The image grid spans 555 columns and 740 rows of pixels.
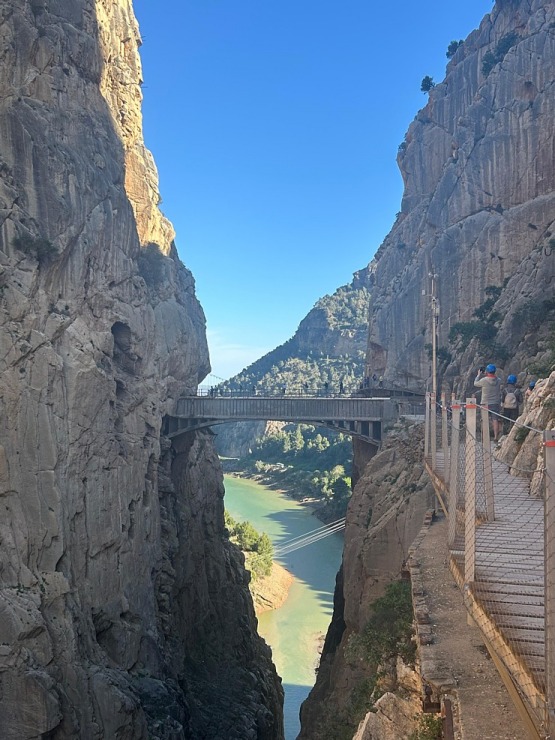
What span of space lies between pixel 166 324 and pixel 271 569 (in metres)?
26.4

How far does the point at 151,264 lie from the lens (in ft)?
105

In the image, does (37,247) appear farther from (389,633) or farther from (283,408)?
(389,633)

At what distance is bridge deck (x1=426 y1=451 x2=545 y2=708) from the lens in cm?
418

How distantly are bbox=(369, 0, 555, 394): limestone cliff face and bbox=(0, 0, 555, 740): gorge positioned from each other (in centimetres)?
17

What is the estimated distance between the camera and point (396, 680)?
9.17m

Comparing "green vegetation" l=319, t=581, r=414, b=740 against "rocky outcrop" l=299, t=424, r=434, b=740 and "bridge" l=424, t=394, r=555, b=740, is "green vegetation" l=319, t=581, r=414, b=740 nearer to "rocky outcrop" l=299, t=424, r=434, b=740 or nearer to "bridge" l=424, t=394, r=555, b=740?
"rocky outcrop" l=299, t=424, r=434, b=740

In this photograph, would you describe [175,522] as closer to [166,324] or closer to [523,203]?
[166,324]

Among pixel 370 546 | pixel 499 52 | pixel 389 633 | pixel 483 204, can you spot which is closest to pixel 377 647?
pixel 389 633

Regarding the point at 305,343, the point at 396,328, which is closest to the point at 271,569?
the point at 396,328

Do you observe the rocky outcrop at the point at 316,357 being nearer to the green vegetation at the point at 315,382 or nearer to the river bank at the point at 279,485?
the green vegetation at the point at 315,382

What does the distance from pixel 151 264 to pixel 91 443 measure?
45.5 ft

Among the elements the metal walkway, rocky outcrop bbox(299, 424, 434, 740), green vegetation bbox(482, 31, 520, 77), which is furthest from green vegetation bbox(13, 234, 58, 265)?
green vegetation bbox(482, 31, 520, 77)

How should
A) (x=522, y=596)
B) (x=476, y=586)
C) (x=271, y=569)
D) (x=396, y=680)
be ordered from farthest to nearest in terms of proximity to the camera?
1. (x=271, y=569)
2. (x=396, y=680)
3. (x=476, y=586)
4. (x=522, y=596)

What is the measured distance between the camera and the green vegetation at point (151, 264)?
103ft
